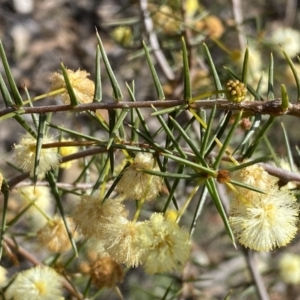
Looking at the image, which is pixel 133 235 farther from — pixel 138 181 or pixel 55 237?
pixel 55 237

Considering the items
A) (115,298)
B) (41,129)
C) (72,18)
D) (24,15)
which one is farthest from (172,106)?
(72,18)

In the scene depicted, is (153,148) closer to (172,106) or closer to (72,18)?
(172,106)

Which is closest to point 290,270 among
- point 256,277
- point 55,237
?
point 256,277

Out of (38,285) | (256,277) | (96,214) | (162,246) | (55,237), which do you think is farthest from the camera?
(256,277)

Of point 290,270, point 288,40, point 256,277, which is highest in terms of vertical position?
point 288,40

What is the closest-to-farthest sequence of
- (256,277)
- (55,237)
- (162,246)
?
1. (162,246)
2. (55,237)
3. (256,277)

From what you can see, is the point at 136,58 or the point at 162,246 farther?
the point at 136,58
